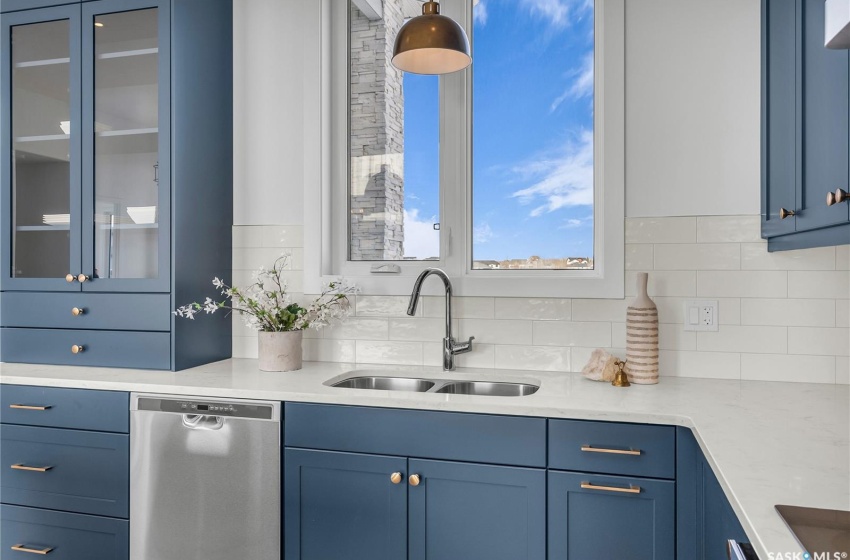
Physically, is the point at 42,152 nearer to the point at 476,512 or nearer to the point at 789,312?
the point at 476,512

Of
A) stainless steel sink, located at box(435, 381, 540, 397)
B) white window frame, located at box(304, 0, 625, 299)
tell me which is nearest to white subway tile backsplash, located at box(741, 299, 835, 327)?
white window frame, located at box(304, 0, 625, 299)

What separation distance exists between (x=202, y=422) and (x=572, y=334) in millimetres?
1411

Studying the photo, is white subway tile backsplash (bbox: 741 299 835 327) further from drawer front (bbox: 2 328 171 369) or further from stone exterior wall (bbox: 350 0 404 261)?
drawer front (bbox: 2 328 171 369)

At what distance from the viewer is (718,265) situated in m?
2.13

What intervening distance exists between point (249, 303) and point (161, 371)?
435 millimetres

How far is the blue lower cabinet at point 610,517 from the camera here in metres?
1.60

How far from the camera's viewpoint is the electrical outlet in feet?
7.00

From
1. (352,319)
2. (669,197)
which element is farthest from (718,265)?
(352,319)

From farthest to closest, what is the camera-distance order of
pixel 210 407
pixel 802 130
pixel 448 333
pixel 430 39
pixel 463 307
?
pixel 463 307 → pixel 448 333 → pixel 210 407 → pixel 430 39 → pixel 802 130

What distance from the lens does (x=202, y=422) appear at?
1971mm

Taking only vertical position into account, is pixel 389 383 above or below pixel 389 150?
below

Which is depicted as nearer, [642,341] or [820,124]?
[820,124]

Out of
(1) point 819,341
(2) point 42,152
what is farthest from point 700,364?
(2) point 42,152

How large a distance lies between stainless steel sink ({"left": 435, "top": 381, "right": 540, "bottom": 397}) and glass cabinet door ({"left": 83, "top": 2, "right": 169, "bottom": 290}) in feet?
4.34
